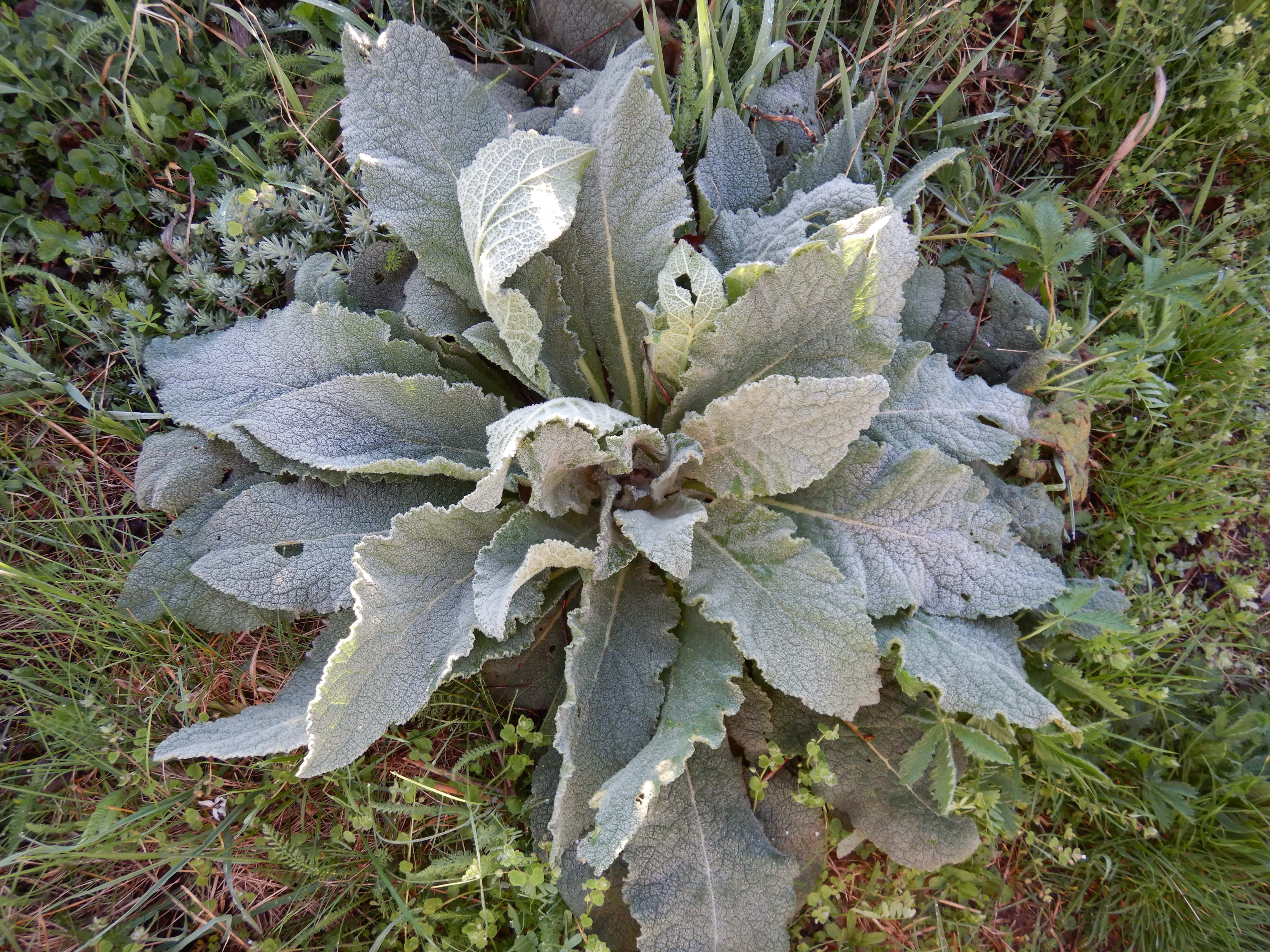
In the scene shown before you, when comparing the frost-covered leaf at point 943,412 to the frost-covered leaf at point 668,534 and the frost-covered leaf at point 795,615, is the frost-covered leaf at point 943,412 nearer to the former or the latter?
the frost-covered leaf at point 795,615

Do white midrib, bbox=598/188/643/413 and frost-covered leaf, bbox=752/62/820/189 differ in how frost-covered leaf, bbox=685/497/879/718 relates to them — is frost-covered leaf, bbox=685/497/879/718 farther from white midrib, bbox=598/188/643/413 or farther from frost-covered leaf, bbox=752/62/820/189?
frost-covered leaf, bbox=752/62/820/189

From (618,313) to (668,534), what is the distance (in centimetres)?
71

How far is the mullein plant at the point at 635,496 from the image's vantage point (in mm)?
1747

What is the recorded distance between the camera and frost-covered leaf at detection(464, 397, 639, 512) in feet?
5.00

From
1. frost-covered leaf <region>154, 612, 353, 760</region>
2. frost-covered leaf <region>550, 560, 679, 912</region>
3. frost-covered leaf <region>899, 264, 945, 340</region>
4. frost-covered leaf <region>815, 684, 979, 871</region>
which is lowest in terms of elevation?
frost-covered leaf <region>815, 684, 979, 871</region>

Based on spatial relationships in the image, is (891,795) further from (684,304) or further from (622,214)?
(622,214)

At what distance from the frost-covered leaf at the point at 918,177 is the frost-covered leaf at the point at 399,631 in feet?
4.12

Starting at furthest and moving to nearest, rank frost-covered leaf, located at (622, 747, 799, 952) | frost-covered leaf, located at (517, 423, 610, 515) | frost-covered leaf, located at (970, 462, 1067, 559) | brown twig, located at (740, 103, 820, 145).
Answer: brown twig, located at (740, 103, 820, 145) < frost-covered leaf, located at (970, 462, 1067, 559) < frost-covered leaf, located at (622, 747, 799, 952) < frost-covered leaf, located at (517, 423, 610, 515)

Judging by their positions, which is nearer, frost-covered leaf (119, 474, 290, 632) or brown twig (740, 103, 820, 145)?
frost-covered leaf (119, 474, 290, 632)

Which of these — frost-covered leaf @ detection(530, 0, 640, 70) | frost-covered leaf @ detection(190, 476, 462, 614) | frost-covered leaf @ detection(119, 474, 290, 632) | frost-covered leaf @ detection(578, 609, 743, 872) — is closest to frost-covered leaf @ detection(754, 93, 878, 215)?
frost-covered leaf @ detection(530, 0, 640, 70)

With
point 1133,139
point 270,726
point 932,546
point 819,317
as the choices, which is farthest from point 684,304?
point 1133,139

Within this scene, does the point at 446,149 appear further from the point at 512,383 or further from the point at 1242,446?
the point at 1242,446

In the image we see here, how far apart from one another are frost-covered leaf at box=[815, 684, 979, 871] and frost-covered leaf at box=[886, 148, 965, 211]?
1.21m

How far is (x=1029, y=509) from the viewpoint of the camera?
2.13 m
